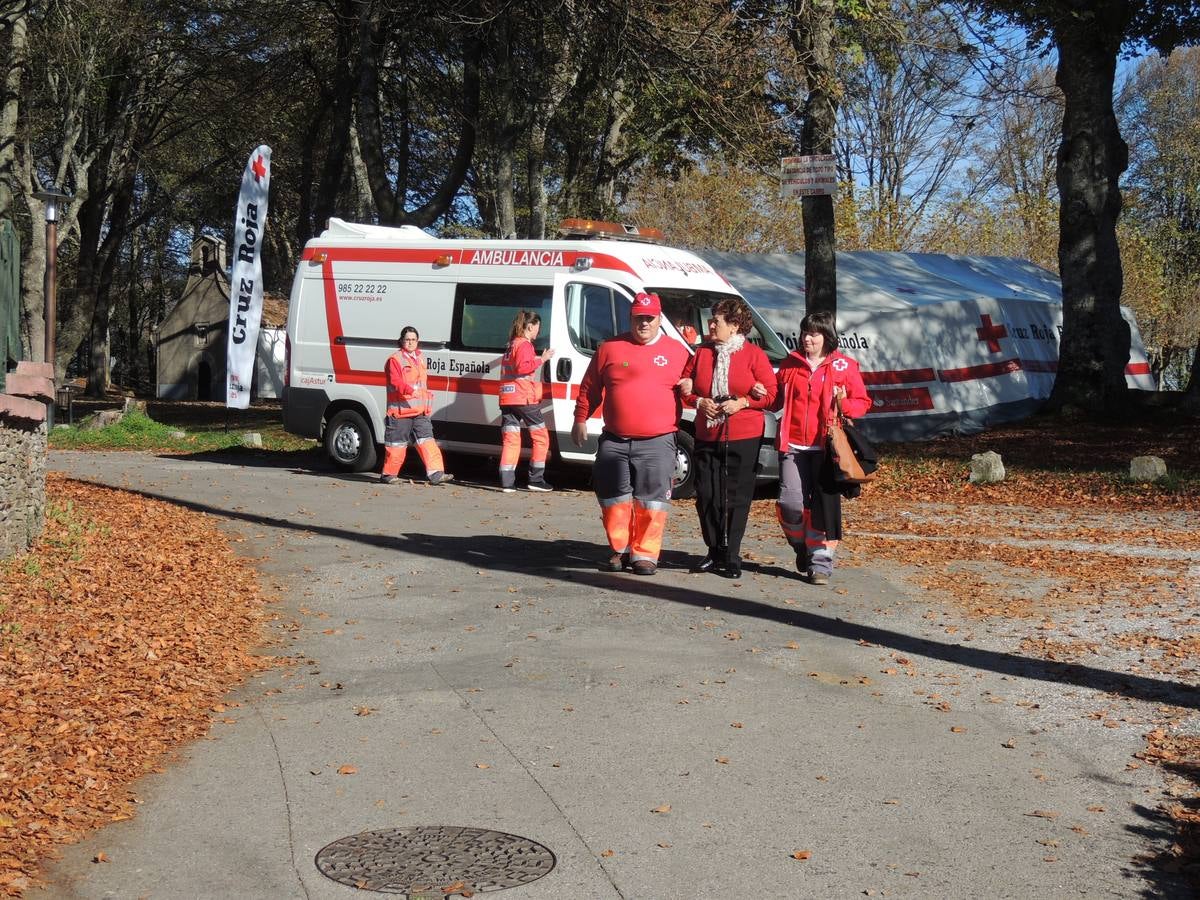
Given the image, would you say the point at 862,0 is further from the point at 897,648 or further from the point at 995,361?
the point at 897,648

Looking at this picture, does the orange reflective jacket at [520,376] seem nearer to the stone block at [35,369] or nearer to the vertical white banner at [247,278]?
the stone block at [35,369]

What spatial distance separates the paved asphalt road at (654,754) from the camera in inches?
178

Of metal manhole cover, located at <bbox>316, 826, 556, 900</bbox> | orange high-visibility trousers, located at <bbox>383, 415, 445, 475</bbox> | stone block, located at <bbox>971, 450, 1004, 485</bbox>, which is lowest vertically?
metal manhole cover, located at <bbox>316, 826, 556, 900</bbox>

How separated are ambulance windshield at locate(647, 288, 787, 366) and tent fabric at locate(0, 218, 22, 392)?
21.3ft

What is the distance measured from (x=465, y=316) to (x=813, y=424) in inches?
290

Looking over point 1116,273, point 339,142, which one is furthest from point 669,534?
point 339,142

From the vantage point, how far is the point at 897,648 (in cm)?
793

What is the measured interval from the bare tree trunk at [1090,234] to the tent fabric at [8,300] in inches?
615

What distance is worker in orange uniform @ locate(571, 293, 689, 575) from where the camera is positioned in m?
10.1

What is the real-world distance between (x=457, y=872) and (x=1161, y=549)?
9.11 meters

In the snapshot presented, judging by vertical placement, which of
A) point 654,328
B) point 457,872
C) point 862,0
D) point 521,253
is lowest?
point 457,872

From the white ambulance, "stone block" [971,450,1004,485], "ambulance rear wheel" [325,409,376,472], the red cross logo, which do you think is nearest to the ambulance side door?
the white ambulance

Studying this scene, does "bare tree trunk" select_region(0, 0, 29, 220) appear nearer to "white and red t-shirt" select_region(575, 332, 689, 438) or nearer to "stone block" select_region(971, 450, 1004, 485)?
"stone block" select_region(971, 450, 1004, 485)

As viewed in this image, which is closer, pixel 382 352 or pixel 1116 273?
pixel 382 352
